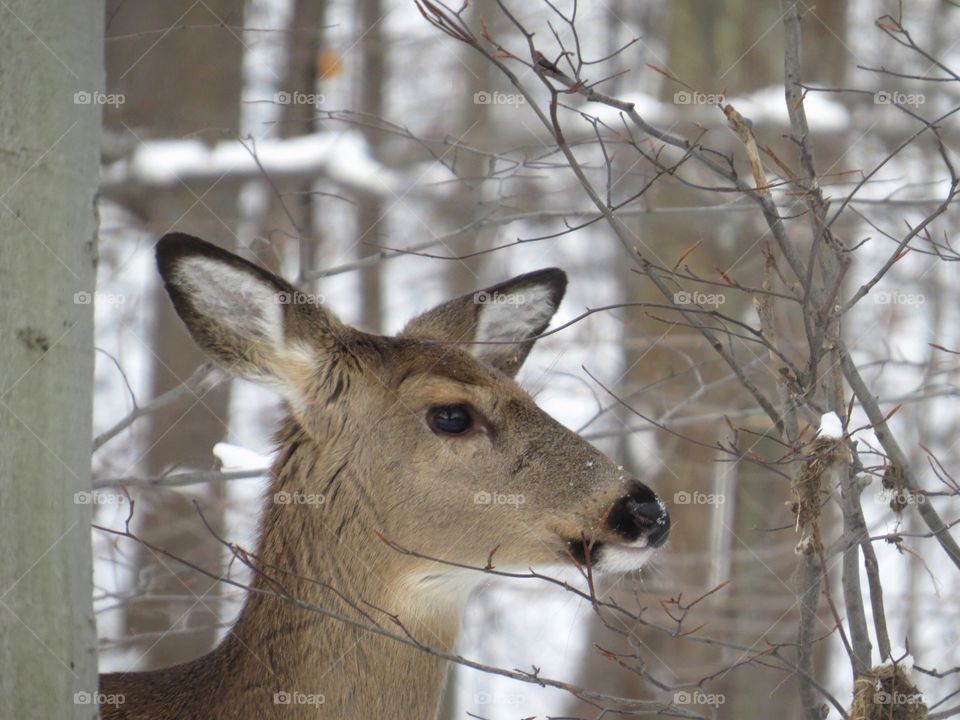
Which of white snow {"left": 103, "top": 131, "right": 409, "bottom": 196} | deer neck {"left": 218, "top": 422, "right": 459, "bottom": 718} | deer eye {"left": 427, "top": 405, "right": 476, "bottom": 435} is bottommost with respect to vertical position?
deer neck {"left": 218, "top": 422, "right": 459, "bottom": 718}

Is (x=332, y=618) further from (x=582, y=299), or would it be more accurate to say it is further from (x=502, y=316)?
(x=582, y=299)

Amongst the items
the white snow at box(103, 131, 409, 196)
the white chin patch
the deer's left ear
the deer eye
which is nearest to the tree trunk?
the deer eye

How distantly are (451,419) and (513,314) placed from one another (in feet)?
3.20

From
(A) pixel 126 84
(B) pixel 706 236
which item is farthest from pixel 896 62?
(A) pixel 126 84

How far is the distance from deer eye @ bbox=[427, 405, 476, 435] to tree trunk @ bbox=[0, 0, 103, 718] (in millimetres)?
1314

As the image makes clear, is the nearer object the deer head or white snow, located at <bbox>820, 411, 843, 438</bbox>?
white snow, located at <bbox>820, 411, 843, 438</bbox>

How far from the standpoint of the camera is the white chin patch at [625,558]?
4.32m

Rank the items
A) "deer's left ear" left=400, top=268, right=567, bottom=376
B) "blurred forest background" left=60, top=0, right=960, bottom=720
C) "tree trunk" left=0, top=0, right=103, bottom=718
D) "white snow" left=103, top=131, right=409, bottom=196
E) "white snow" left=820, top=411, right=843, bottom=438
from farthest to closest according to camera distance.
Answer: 1. "white snow" left=103, top=131, right=409, bottom=196
2. "blurred forest background" left=60, top=0, right=960, bottom=720
3. "deer's left ear" left=400, top=268, right=567, bottom=376
4. "tree trunk" left=0, top=0, right=103, bottom=718
5. "white snow" left=820, top=411, right=843, bottom=438

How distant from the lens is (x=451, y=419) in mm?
4723

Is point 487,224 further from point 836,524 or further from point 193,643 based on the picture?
point 836,524

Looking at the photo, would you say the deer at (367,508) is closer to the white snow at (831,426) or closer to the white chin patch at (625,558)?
the white chin patch at (625,558)

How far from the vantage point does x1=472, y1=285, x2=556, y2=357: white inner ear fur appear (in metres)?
5.51

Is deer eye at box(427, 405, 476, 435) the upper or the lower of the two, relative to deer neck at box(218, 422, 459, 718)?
upper

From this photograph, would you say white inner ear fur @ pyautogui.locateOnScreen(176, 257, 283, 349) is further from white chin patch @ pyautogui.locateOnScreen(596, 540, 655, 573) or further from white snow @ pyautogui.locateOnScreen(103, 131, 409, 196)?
white snow @ pyautogui.locateOnScreen(103, 131, 409, 196)
